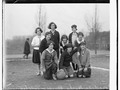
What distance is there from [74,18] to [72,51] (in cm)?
22

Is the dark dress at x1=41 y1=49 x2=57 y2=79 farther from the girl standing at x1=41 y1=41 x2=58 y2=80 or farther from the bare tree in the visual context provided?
the bare tree

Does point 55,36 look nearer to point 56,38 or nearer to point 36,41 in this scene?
point 56,38

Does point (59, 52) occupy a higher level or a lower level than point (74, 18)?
lower

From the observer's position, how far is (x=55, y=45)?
185cm

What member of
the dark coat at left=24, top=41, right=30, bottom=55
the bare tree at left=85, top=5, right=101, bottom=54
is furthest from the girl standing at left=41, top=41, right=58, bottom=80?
the bare tree at left=85, top=5, right=101, bottom=54

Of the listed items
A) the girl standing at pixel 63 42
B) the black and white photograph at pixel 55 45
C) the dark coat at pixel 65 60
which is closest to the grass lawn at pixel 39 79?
the black and white photograph at pixel 55 45

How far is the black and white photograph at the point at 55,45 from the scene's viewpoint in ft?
6.03

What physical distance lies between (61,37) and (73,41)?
87mm

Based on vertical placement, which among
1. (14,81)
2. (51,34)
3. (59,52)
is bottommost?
(14,81)

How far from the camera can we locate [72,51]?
1.86m

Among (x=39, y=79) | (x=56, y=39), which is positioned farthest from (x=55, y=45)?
(x=39, y=79)

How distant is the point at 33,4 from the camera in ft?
6.09
